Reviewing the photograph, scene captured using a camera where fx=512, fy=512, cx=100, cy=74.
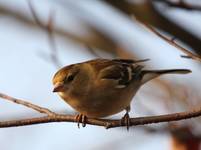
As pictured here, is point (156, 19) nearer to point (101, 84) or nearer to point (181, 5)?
point (181, 5)

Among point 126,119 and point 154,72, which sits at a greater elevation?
point 154,72

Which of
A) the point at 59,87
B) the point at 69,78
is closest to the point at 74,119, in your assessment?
the point at 59,87

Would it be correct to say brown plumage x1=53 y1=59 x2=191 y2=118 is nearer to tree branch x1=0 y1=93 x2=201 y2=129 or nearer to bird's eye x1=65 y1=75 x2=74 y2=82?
bird's eye x1=65 y1=75 x2=74 y2=82

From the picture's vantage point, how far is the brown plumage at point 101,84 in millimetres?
3506

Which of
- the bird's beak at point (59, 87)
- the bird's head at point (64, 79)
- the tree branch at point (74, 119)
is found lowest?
the tree branch at point (74, 119)

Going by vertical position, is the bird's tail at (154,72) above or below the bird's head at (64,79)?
above

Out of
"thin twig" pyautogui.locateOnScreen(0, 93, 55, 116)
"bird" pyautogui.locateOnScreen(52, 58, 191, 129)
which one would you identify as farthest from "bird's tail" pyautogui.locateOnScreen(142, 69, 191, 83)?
"thin twig" pyautogui.locateOnScreen(0, 93, 55, 116)

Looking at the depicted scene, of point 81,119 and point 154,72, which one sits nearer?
point 81,119

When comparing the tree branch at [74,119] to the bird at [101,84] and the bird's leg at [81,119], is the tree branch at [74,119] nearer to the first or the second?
the bird's leg at [81,119]

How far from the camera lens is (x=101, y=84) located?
3.75 metres

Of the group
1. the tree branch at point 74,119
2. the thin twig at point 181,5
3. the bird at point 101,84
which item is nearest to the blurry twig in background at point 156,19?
the thin twig at point 181,5

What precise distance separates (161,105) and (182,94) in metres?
0.25

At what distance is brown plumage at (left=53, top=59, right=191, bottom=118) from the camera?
3.51 meters

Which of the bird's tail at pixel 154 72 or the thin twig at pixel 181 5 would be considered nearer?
the thin twig at pixel 181 5
